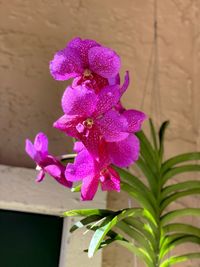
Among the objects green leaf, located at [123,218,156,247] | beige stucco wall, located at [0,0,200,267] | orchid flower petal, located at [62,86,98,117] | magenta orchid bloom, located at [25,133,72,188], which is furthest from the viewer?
beige stucco wall, located at [0,0,200,267]

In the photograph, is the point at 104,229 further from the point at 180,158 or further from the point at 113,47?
the point at 113,47

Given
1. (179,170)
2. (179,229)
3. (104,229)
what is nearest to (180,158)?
(179,170)

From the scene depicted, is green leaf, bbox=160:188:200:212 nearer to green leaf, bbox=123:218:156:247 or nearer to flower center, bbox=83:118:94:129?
green leaf, bbox=123:218:156:247

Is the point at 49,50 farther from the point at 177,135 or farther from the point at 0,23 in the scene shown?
the point at 177,135

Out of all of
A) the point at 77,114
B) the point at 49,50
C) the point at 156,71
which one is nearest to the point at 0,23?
the point at 49,50

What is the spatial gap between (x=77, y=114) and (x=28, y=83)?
52cm

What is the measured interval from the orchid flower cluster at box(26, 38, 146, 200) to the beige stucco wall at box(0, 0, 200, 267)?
403 millimetres

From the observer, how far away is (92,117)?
600mm

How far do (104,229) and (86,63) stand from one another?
9.5 inches

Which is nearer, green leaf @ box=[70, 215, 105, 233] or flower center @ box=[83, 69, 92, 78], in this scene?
flower center @ box=[83, 69, 92, 78]

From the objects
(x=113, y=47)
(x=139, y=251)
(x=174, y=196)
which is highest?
(x=113, y=47)

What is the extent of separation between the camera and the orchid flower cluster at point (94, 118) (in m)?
0.59

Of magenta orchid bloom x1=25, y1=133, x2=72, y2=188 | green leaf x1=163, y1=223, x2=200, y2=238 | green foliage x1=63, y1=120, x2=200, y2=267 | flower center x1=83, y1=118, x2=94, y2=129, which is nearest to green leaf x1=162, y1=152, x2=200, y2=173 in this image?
green foliage x1=63, y1=120, x2=200, y2=267

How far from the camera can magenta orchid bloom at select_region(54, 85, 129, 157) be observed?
0.59 metres
